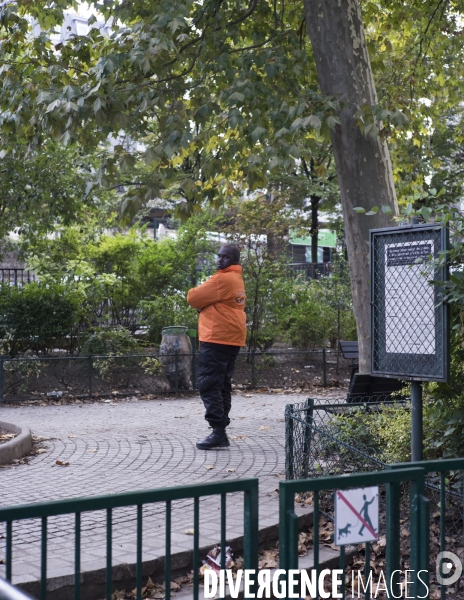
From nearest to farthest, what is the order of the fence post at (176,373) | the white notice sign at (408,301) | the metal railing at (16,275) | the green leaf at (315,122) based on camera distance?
1. the white notice sign at (408,301)
2. the green leaf at (315,122)
3. the fence post at (176,373)
4. the metal railing at (16,275)

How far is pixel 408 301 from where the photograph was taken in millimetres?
5512

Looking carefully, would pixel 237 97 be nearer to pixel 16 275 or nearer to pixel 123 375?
pixel 123 375

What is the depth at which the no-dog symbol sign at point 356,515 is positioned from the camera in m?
A: 3.06

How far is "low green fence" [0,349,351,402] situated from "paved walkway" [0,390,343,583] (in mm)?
617

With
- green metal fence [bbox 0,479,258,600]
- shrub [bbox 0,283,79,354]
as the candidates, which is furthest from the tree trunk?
shrub [bbox 0,283,79,354]

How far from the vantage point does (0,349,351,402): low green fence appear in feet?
44.1

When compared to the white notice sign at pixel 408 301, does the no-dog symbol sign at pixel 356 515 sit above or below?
below

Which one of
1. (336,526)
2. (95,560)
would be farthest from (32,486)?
(336,526)

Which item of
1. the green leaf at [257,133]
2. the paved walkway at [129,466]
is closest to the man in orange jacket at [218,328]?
the paved walkway at [129,466]

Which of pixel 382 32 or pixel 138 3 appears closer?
pixel 138 3

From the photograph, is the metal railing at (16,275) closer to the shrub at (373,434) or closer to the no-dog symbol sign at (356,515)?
the shrub at (373,434)

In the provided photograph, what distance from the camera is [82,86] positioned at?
951 centimetres

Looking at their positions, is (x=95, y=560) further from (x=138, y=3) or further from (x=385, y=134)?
(x=138, y=3)

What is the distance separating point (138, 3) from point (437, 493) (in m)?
7.65
